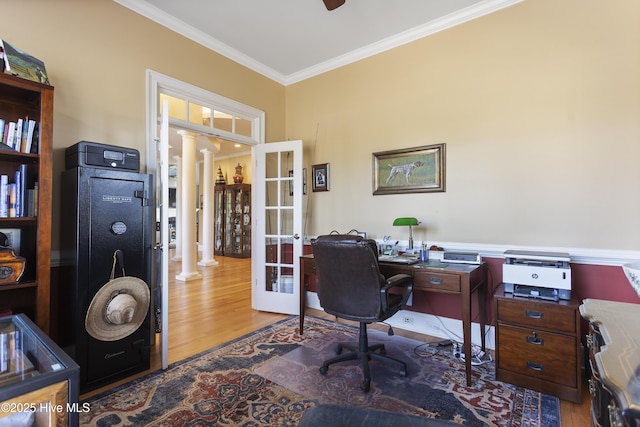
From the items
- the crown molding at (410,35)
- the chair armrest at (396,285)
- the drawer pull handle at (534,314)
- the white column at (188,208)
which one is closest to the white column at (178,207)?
the white column at (188,208)

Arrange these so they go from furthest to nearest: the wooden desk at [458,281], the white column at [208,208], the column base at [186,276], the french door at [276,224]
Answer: the white column at [208,208]
the column base at [186,276]
the french door at [276,224]
the wooden desk at [458,281]

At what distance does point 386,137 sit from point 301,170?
1.05 metres

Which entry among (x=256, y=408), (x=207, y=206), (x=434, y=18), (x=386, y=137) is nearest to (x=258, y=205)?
(x=386, y=137)

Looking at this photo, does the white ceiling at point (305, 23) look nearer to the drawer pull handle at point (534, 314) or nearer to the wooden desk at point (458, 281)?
the wooden desk at point (458, 281)

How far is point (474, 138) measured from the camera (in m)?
2.79

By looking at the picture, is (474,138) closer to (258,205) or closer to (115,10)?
(258,205)

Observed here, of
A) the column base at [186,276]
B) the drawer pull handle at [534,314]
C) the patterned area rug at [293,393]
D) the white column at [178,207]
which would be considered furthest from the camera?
the white column at [178,207]

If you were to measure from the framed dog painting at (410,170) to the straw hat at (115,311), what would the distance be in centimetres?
244

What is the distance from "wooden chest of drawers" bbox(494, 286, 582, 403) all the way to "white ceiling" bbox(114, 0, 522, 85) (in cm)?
252

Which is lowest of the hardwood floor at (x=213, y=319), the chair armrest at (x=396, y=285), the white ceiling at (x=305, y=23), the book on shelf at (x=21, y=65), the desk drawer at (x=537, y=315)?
the hardwood floor at (x=213, y=319)

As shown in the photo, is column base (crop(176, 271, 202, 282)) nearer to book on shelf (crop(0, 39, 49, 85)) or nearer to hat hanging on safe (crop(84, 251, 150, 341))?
hat hanging on safe (crop(84, 251, 150, 341))

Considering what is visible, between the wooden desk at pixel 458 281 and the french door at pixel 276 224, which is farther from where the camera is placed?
the french door at pixel 276 224

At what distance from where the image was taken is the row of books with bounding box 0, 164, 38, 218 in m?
1.86

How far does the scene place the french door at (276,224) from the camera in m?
3.66
